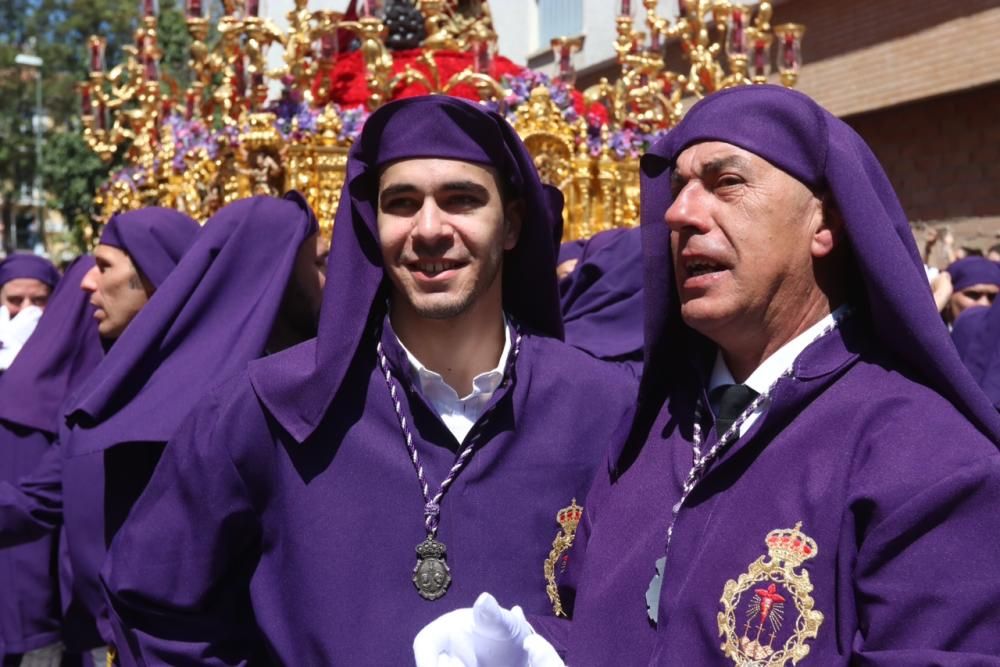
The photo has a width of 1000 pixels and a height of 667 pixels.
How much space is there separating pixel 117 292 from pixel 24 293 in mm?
3809

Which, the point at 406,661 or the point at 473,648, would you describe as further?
the point at 406,661

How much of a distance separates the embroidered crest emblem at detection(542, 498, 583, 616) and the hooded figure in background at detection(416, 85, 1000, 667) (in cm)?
23

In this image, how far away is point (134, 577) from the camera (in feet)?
9.86

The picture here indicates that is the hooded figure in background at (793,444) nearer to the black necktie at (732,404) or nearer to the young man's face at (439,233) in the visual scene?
the black necktie at (732,404)

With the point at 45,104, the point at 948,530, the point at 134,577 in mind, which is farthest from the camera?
the point at 45,104

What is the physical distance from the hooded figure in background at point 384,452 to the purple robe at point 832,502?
0.43 m

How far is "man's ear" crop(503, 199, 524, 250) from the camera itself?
3300 millimetres

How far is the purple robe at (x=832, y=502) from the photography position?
201cm

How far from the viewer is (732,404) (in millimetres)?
2461

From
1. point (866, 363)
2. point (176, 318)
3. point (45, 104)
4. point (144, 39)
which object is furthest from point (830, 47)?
point (45, 104)

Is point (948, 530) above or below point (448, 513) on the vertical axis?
above

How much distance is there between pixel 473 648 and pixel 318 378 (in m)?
0.83

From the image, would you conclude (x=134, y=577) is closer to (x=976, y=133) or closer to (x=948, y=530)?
(x=948, y=530)

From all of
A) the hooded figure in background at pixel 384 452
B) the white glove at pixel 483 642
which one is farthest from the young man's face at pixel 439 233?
the white glove at pixel 483 642
